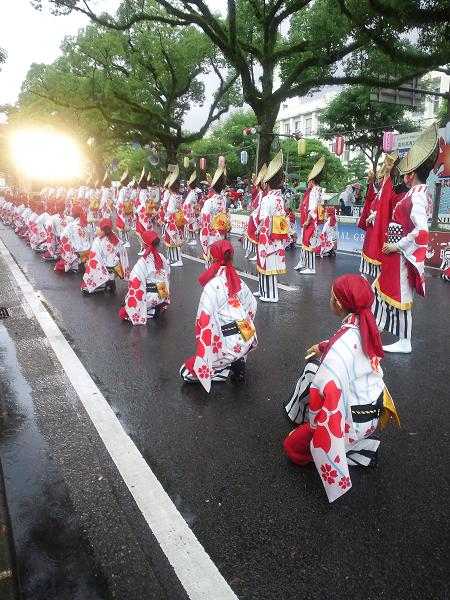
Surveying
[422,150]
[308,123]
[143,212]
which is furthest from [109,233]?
[308,123]

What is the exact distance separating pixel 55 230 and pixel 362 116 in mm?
20147

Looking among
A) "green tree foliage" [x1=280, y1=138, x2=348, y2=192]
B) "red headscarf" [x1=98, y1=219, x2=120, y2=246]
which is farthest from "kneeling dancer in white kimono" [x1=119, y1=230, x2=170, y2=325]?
"green tree foliage" [x1=280, y1=138, x2=348, y2=192]

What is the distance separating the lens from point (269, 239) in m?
7.35

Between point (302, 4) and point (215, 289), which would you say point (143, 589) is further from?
point (302, 4)

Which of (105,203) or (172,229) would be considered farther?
(105,203)

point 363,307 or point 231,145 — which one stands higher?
point 231,145

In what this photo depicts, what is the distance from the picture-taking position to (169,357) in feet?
16.6

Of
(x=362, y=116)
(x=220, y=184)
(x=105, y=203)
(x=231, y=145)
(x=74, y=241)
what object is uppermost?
(x=362, y=116)

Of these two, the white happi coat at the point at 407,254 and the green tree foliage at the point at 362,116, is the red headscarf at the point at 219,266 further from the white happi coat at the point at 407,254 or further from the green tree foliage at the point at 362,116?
the green tree foliage at the point at 362,116

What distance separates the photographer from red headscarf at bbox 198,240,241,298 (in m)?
4.07

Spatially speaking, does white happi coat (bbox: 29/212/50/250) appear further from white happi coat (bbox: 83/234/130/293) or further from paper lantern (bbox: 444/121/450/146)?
paper lantern (bbox: 444/121/450/146)

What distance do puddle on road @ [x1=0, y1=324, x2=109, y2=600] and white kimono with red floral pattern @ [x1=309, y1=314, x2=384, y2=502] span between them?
126 centimetres

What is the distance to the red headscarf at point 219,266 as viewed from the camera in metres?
4.07

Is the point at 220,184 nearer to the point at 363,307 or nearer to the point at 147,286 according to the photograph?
the point at 147,286
